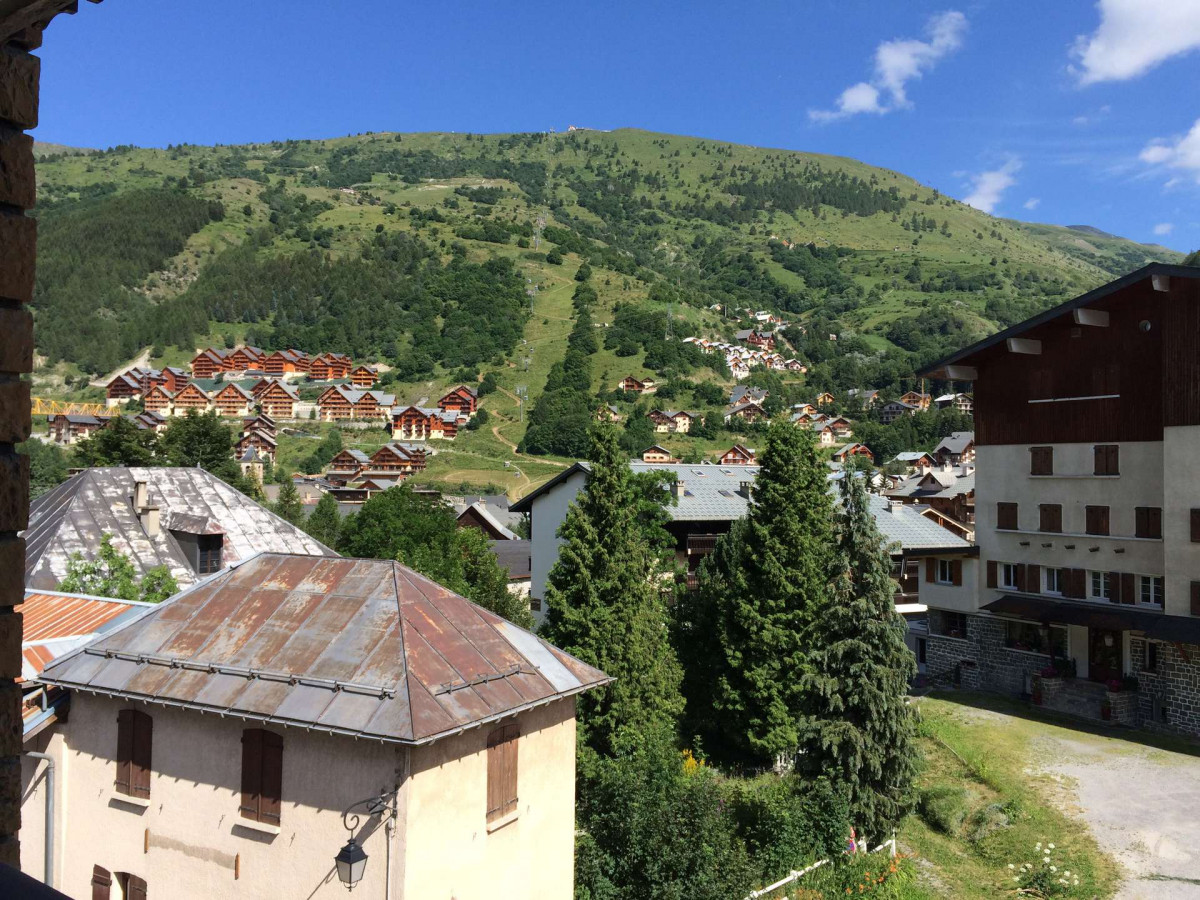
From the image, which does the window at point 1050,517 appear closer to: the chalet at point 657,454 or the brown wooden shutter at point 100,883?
the brown wooden shutter at point 100,883

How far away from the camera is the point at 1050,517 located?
3291cm

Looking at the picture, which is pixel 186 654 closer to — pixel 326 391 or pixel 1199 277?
pixel 1199 277

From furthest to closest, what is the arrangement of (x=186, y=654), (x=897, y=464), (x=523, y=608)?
(x=897, y=464), (x=523, y=608), (x=186, y=654)

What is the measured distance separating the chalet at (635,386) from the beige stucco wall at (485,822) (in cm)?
11465

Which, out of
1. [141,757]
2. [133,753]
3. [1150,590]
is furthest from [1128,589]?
[133,753]

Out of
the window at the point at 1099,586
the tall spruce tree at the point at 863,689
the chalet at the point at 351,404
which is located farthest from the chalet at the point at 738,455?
the tall spruce tree at the point at 863,689

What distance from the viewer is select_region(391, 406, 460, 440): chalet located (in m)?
120

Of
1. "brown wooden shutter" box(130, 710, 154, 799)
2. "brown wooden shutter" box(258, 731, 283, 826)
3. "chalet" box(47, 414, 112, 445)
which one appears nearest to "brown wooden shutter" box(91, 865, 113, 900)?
"brown wooden shutter" box(130, 710, 154, 799)

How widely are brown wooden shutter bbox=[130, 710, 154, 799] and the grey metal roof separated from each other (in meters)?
12.0

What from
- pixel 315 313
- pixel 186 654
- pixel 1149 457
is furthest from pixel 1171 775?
pixel 315 313

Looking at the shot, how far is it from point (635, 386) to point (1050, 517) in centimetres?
10003

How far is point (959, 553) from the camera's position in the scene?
1427 inches

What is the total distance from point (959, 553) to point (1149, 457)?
833cm

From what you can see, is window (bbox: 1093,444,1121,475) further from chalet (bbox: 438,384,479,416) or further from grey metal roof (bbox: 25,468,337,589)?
chalet (bbox: 438,384,479,416)
